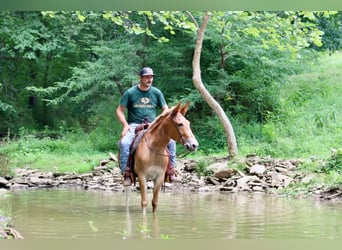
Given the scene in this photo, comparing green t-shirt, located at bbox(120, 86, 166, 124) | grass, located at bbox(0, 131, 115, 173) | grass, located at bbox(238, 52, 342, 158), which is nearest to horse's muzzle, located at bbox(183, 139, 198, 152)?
green t-shirt, located at bbox(120, 86, 166, 124)

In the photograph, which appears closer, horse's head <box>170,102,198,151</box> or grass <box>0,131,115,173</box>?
horse's head <box>170,102,198,151</box>

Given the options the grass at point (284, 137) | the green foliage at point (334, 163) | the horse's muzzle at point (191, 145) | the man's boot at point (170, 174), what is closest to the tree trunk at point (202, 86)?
the grass at point (284, 137)

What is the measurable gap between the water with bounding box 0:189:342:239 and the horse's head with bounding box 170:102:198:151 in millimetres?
908

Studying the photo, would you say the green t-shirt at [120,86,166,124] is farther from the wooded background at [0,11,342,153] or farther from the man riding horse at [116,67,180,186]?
the wooded background at [0,11,342,153]

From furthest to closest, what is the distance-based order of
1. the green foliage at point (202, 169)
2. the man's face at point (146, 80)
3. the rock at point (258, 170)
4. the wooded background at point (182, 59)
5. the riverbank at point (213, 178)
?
the wooded background at point (182, 59)
the green foliage at point (202, 169)
the rock at point (258, 170)
the riverbank at point (213, 178)
the man's face at point (146, 80)

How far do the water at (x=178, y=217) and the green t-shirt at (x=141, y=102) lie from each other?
1.27 metres

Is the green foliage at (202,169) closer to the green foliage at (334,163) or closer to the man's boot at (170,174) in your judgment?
the green foliage at (334,163)

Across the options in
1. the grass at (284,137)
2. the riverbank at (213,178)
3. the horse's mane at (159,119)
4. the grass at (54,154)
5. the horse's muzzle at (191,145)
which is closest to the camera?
the horse's muzzle at (191,145)

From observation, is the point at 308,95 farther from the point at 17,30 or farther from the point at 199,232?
the point at 199,232

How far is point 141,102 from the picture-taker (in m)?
9.49

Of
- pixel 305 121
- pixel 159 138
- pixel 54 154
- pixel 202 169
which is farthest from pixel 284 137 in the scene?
pixel 159 138

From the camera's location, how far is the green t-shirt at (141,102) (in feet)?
31.0

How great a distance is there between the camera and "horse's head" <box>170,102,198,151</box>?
850 centimetres

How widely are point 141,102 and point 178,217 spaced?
1.53m
